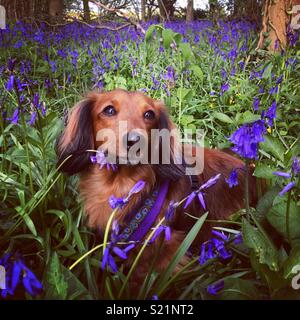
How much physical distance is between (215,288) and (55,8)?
1.21 m

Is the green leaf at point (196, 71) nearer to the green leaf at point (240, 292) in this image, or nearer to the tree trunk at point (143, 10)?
the tree trunk at point (143, 10)

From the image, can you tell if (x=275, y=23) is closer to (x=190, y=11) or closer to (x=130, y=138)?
(x=190, y=11)

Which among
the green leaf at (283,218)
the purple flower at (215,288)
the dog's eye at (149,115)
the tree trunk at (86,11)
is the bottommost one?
the purple flower at (215,288)

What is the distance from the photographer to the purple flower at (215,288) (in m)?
1.04

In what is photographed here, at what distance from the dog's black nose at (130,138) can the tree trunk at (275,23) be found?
4.35 feet

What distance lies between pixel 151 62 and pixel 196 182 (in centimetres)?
89

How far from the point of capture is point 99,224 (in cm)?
142

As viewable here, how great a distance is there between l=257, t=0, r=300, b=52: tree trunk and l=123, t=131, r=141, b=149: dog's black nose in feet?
4.35

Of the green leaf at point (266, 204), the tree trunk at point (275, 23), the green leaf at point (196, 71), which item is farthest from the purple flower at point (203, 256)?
the tree trunk at point (275, 23)

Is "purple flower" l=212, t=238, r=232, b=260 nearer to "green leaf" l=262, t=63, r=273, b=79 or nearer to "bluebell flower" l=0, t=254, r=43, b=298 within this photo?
"bluebell flower" l=0, t=254, r=43, b=298

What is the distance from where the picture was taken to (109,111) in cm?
132

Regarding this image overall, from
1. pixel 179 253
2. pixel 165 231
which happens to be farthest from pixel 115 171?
pixel 165 231

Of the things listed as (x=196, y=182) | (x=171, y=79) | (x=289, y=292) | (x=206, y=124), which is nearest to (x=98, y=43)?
(x=171, y=79)
